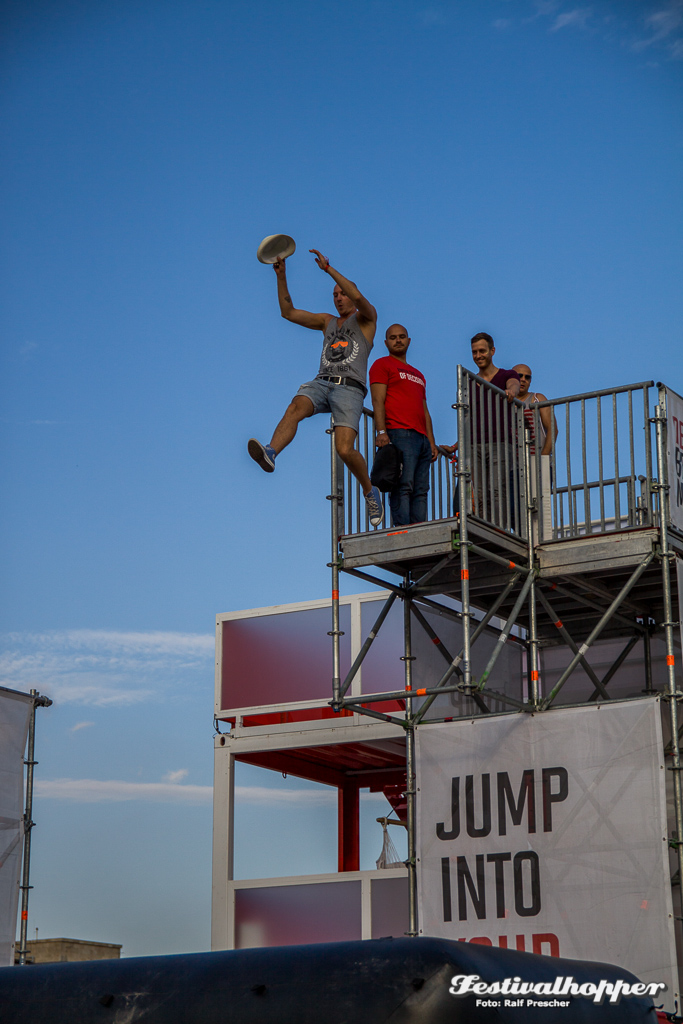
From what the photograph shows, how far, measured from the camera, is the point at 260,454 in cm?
1413

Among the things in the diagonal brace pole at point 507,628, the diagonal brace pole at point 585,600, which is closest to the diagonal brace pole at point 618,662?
the diagonal brace pole at point 585,600

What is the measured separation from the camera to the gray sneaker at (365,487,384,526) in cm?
1521

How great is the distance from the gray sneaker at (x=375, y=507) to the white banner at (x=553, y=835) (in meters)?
2.37

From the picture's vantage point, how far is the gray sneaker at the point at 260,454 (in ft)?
46.3

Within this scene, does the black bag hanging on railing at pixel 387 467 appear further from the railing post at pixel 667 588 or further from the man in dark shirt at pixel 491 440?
the railing post at pixel 667 588

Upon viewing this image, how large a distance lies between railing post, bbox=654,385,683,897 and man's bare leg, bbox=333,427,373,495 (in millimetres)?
3160

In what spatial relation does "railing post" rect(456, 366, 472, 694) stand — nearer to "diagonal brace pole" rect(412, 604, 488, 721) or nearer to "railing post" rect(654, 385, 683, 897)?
"diagonal brace pole" rect(412, 604, 488, 721)

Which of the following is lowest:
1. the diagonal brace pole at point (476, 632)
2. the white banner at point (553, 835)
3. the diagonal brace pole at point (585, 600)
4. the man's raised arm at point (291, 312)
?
the white banner at point (553, 835)

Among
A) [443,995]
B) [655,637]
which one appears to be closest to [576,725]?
[655,637]

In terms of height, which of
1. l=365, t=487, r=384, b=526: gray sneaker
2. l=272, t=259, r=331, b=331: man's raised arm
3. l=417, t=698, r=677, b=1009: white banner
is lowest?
l=417, t=698, r=677, b=1009: white banner

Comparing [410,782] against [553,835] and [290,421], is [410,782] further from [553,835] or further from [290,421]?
[290,421]

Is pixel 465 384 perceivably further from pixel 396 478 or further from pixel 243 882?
pixel 243 882

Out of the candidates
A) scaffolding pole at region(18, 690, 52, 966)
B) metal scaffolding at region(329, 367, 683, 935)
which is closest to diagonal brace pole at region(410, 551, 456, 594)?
metal scaffolding at region(329, 367, 683, 935)

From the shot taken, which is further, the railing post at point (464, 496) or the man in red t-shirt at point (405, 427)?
the man in red t-shirt at point (405, 427)
